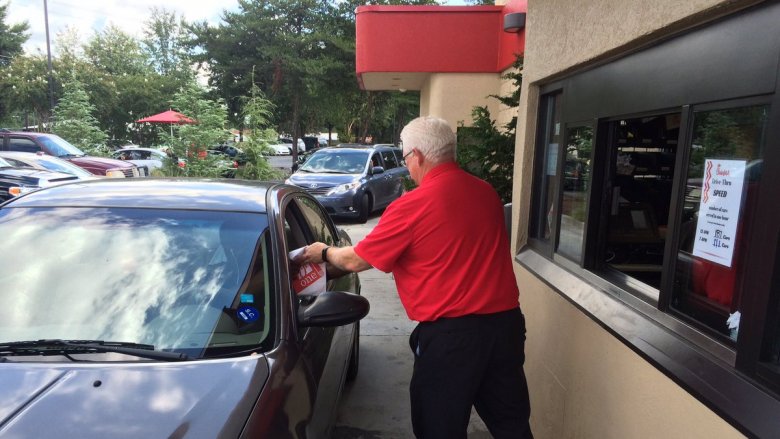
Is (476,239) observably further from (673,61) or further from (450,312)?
(673,61)

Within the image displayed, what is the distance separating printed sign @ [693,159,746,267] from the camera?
1.70m

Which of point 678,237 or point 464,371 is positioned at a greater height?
point 678,237

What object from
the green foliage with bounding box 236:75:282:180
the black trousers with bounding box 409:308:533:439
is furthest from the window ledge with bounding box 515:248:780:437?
the green foliage with bounding box 236:75:282:180

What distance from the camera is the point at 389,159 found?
13.4 meters

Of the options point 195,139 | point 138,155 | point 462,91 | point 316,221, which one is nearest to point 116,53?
point 138,155

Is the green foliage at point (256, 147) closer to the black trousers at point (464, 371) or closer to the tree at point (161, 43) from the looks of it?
the black trousers at point (464, 371)

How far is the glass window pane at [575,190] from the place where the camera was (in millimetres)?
2775

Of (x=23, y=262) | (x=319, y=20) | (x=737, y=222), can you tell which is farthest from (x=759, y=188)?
(x=319, y=20)

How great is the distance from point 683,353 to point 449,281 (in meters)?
0.89

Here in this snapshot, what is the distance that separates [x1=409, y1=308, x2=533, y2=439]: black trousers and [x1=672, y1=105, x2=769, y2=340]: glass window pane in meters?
0.71

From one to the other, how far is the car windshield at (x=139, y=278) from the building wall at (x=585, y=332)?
1.53 m

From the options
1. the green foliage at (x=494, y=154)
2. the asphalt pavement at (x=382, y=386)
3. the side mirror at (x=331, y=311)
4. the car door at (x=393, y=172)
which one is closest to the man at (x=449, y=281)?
the side mirror at (x=331, y=311)

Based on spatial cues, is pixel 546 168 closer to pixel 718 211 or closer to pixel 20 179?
pixel 718 211

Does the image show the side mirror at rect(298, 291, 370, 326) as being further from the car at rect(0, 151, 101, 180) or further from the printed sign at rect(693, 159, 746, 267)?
the car at rect(0, 151, 101, 180)
